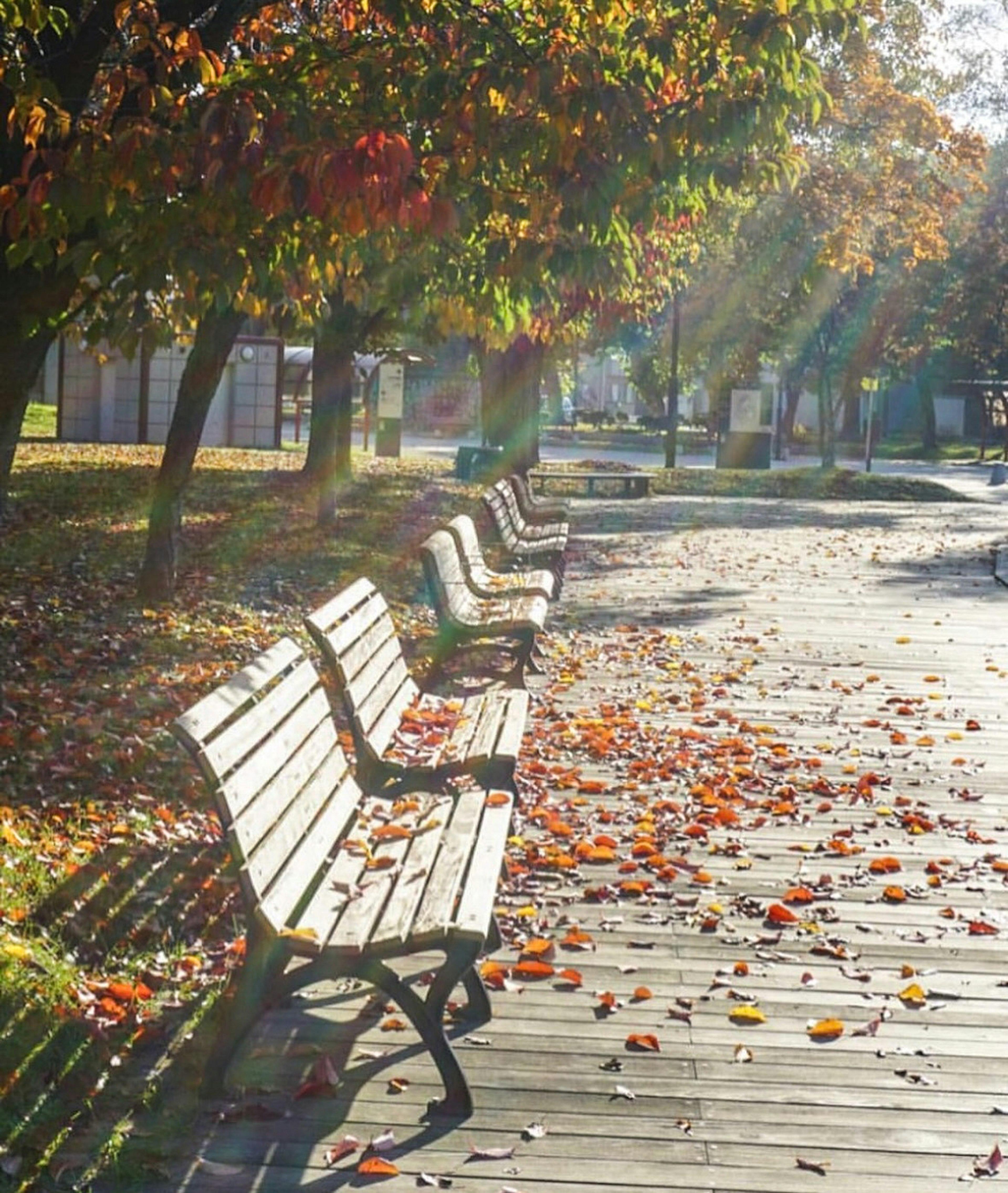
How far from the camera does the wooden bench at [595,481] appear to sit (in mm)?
32156

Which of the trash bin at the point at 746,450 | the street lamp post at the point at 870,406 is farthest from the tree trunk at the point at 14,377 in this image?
the street lamp post at the point at 870,406

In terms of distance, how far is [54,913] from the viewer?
6004mm

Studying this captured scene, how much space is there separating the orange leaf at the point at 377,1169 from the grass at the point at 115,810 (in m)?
0.44

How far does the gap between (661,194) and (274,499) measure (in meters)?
14.1

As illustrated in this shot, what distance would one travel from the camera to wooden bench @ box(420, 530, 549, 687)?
31.8 ft

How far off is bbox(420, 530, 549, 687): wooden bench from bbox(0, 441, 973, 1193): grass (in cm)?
116

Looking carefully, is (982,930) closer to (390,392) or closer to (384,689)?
(384,689)

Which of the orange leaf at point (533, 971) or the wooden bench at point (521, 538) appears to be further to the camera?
the wooden bench at point (521, 538)

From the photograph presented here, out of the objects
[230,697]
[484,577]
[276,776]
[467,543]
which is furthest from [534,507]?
[230,697]

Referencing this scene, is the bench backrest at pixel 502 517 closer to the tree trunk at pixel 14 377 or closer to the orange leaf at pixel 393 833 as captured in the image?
the tree trunk at pixel 14 377

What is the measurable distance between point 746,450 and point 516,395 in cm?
1308

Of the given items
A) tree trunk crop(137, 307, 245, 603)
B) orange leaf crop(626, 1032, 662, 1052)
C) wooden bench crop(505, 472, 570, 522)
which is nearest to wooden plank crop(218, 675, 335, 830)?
orange leaf crop(626, 1032, 662, 1052)

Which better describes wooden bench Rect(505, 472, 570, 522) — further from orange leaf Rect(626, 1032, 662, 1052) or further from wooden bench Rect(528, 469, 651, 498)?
orange leaf Rect(626, 1032, 662, 1052)

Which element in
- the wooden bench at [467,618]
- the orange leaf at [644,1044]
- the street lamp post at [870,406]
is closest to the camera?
the orange leaf at [644,1044]
